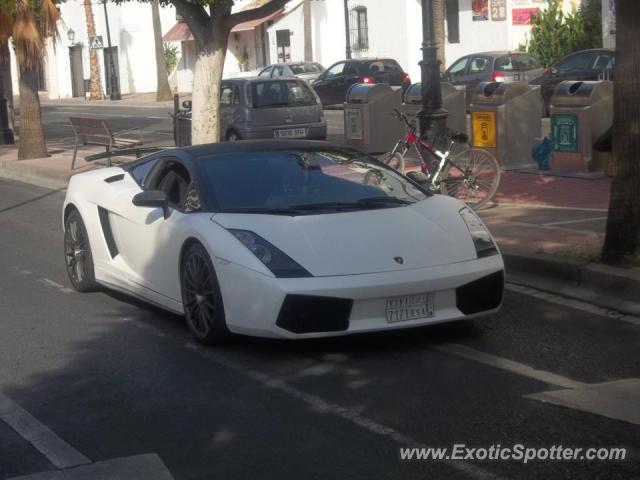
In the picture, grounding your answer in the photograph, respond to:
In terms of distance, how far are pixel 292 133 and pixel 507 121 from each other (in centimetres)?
565

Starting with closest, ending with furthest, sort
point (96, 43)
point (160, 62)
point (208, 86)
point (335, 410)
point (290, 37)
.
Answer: point (335, 410) → point (208, 86) → point (160, 62) → point (96, 43) → point (290, 37)

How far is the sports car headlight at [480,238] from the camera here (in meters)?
7.50

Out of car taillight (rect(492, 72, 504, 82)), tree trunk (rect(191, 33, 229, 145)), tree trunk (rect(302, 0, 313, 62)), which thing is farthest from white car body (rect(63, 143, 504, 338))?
tree trunk (rect(302, 0, 313, 62))

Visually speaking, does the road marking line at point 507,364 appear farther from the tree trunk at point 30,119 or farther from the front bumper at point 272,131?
the tree trunk at point 30,119

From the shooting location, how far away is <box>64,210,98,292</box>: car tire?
9406mm

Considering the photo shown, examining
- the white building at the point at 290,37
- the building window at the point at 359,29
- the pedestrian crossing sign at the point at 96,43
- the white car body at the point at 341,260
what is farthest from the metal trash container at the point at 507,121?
the pedestrian crossing sign at the point at 96,43

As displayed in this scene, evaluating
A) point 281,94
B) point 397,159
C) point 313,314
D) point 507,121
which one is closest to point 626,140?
point 313,314

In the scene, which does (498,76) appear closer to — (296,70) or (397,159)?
(296,70)

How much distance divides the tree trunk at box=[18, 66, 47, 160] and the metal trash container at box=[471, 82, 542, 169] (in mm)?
9373

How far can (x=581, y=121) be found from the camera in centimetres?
1527

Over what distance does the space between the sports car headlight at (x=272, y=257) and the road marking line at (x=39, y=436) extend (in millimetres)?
1673

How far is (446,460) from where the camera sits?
5.24m

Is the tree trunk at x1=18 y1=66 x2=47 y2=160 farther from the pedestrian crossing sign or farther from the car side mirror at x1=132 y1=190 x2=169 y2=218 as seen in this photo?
A: the pedestrian crossing sign

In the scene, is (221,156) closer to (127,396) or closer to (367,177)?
(367,177)
